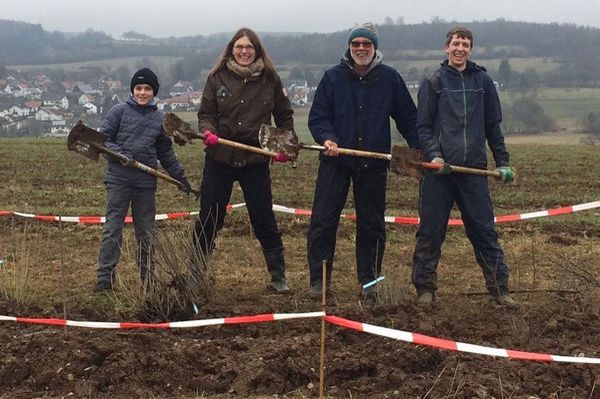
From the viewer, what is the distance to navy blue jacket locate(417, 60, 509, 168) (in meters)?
5.44

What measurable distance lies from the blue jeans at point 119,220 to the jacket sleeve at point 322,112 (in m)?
1.53

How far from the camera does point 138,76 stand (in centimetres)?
601

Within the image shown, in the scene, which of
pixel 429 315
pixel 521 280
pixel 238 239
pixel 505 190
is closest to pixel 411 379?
pixel 429 315

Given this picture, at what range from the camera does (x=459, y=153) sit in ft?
17.9

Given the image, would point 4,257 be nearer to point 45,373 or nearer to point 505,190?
point 45,373

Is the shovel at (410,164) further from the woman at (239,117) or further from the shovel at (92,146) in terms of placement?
the shovel at (92,146)

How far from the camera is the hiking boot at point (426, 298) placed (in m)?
5.65

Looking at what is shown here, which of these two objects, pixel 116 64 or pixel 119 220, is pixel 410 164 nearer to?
pixel 119 220

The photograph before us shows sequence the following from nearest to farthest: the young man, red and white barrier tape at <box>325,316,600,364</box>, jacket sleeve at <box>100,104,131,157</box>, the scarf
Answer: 1. red and white barrier tape at <box>325,316,600,364</box>
2. the young man
3. the scarf
4. jacket sleeve at <box>100,104,131,157</box>

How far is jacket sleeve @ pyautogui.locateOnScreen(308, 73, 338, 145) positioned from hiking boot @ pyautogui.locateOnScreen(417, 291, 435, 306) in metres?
1.39

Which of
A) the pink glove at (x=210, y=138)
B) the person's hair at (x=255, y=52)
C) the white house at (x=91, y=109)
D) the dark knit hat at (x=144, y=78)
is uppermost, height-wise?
the person's hair at (x=255, y=52)

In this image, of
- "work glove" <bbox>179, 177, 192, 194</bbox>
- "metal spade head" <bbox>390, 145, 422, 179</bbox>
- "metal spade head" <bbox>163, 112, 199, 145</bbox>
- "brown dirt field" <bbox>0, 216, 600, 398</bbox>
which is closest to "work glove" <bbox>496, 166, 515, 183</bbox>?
"metal spade head" <bbox>390, 145, 422, 179</bbox>

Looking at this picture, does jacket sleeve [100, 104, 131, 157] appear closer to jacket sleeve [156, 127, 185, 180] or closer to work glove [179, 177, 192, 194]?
jacket sleeve [156, 127, 185, 180]

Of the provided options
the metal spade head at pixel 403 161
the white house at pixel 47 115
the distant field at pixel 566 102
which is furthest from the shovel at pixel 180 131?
the distant field at pixel 566 102
